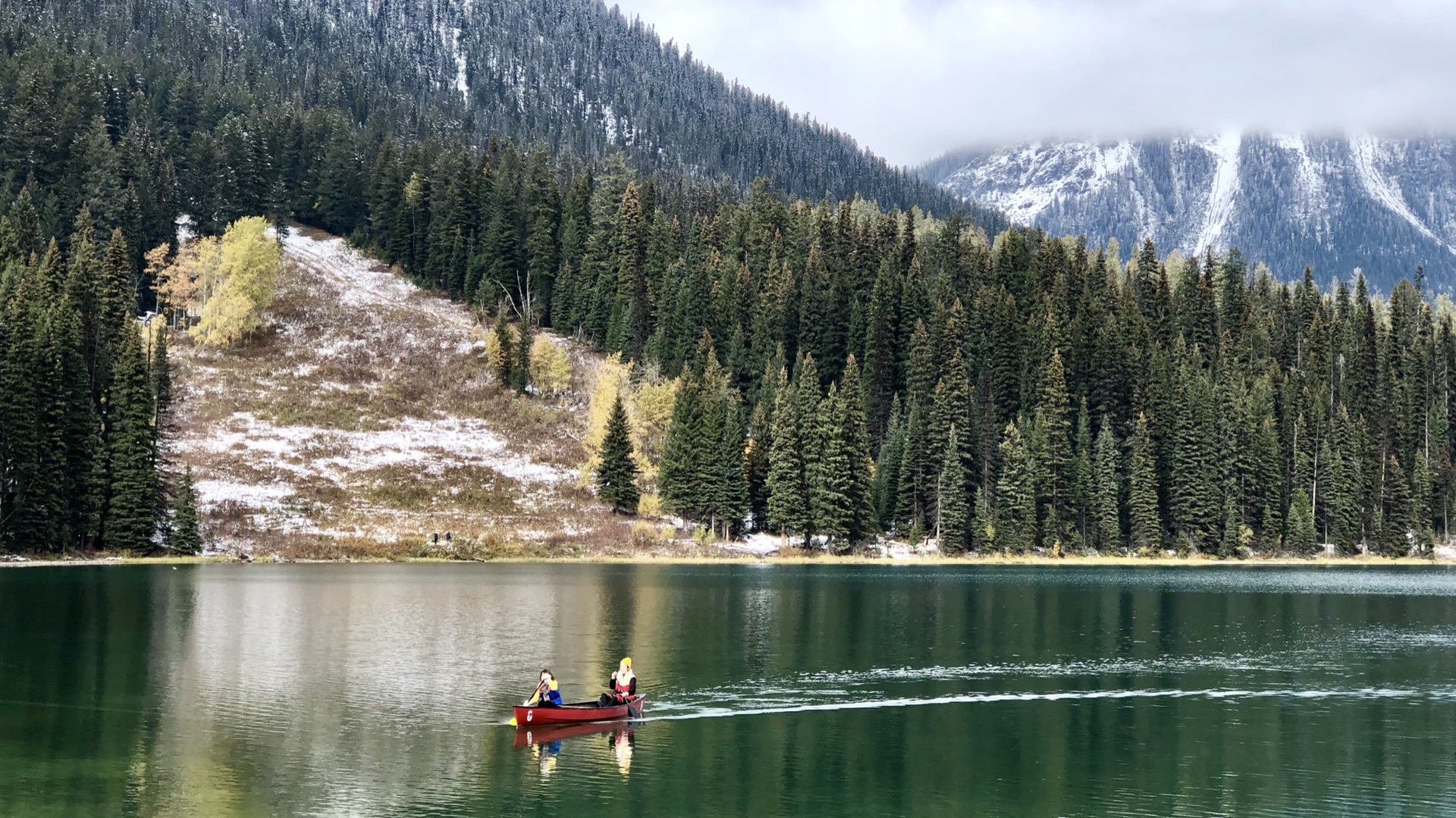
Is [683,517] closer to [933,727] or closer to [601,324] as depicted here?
[601,324]

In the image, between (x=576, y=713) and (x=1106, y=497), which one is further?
(x=1106, y=497)

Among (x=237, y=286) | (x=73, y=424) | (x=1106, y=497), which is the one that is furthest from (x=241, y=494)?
(x=1106, y=497)

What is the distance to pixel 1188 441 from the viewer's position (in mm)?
138750

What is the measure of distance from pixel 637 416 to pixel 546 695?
95.0 m

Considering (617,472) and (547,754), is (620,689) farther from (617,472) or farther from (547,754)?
(617,472)

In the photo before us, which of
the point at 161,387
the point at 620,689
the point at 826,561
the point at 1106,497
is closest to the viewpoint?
the point at 620,689

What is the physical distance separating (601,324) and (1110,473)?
6668cm

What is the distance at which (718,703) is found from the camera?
4641cm

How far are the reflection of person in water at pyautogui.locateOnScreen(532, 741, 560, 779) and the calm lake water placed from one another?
5.0 inches

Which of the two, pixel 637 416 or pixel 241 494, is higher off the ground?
pixel 637 416

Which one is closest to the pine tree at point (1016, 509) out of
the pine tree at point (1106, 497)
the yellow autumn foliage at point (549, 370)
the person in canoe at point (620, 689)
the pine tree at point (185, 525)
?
the pine tree at point (1106, 497)

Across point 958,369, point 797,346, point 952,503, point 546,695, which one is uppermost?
point 797,346

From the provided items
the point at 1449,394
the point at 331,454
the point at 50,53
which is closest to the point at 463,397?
the point at 331,454

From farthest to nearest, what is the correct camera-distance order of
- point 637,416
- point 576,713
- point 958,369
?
point 958,369 < point 637,416 < point 576,713
